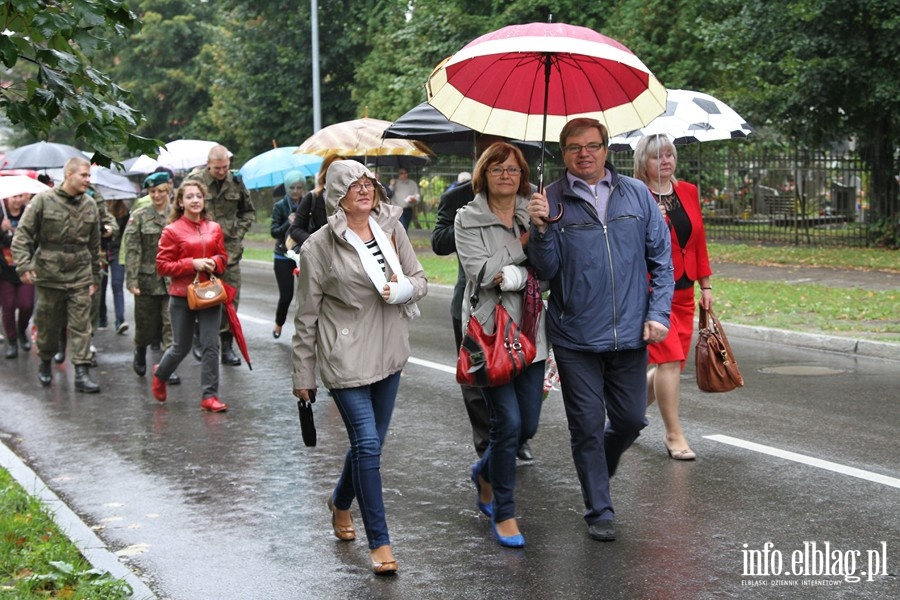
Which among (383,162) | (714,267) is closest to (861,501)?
(383,162)

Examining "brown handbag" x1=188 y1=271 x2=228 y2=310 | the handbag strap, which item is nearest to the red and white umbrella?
the handbag strap

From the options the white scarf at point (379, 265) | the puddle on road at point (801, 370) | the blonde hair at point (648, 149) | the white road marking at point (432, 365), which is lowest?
the puddle on road at point (801, 370)

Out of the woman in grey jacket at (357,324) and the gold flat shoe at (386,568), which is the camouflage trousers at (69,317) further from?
the gold flat shoe at (386,568)

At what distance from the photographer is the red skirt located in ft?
23.7

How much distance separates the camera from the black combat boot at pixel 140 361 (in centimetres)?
1126

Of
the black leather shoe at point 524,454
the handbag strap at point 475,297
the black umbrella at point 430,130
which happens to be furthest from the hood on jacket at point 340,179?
the black leather shoe at point 524,454

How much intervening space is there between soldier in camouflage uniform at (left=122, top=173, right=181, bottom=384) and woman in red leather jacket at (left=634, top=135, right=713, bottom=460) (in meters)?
5.54

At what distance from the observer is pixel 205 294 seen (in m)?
9.49

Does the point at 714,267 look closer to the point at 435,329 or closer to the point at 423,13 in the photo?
the point at 435,329

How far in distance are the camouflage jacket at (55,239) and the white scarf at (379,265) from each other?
18.9ft

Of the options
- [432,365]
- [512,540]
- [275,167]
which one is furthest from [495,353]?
[275,167]

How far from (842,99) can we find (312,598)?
19.1 metres

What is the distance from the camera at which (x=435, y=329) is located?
46.9ft

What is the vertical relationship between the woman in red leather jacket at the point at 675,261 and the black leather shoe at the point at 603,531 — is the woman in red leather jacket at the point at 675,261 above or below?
above
